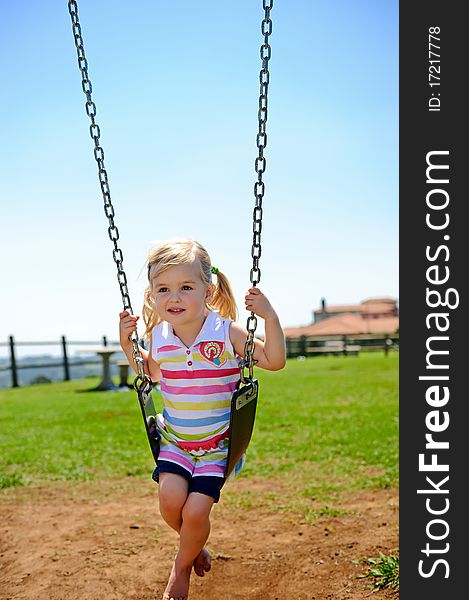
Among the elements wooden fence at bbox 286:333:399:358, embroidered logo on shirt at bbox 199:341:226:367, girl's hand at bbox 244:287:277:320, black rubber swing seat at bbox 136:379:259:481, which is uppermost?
girl's hand at bbox 244:287:277:320

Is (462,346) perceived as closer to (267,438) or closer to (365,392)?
(267,438)

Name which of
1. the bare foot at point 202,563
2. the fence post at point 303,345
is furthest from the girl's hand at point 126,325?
the fence post at point 303,345

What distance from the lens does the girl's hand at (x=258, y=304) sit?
3.00 meters

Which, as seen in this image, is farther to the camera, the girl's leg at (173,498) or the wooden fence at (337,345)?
the wooden fence at (337,345)

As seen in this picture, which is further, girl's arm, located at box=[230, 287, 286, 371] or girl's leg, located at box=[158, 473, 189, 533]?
girl's arm, located at box=[230, 287, 286, 371]

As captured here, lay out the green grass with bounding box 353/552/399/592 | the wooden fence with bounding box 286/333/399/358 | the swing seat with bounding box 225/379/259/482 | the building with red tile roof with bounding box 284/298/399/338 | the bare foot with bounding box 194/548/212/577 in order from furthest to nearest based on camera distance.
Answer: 1. the building with red tile roof with bounding box 284/298/399/338
2. the wooden fence with bounding box 286/333/399/358
3. the green grass with bounding box 353/552/399/592
4. the bare foot with bounding box 194/548/212/577
5. the swing seat with bounding box 225/379/259/482

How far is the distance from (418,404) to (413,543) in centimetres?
75

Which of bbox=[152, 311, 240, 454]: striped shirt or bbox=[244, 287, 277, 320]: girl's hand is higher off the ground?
bbox=[244, 287, 277, 320]: girl's hand

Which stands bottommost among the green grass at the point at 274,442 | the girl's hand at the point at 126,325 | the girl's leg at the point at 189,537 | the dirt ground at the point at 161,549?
the green grass at the point at 274,442

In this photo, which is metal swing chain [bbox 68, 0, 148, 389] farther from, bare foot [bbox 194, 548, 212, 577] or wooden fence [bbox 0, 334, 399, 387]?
wooden fence [bbox 0, 334, 399, 387]

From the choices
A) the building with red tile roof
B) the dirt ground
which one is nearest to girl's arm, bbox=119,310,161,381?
the dirt ground

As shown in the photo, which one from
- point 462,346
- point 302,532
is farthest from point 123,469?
point 462,346

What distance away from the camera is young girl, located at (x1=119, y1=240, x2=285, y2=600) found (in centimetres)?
290

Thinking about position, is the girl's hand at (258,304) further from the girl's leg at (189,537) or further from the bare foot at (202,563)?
the bare foot at (202,563)
